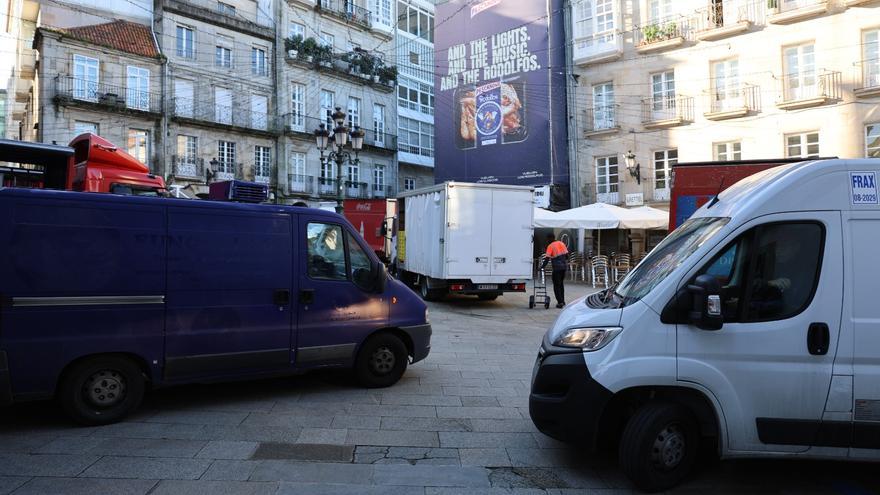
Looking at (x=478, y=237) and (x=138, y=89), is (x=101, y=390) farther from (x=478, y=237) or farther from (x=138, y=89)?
(x=138, y=89)

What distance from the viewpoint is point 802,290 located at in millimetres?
3771

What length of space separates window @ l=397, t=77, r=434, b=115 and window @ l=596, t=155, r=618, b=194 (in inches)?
869

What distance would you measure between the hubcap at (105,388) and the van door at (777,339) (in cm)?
465

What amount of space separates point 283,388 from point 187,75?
3168cm

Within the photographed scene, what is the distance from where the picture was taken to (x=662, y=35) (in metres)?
25.4

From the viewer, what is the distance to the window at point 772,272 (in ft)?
12.4

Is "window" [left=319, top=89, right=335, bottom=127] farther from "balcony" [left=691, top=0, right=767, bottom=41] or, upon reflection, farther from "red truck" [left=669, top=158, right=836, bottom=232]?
"red truck" [left=669, top=158, right=836, bottom=232]

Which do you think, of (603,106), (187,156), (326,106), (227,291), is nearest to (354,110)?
(326,106)

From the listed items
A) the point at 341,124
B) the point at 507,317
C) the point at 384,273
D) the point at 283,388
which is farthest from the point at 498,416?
the point at 341,124

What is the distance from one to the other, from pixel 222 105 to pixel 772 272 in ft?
117

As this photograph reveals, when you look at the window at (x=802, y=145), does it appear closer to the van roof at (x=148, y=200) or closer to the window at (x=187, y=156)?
the van roof at (x=148, y=200)

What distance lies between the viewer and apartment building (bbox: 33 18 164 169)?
2797 cm

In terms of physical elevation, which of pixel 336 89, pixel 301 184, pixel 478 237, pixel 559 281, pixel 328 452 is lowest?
pixel 328 452

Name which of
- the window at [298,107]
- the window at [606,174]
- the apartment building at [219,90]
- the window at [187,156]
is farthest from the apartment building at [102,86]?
the window at [606,174]
